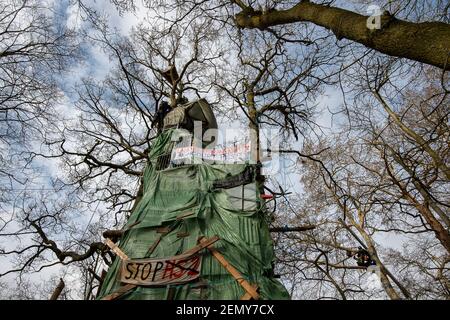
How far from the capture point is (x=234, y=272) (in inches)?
212

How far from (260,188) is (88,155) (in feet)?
19.2

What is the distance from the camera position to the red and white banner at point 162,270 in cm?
545

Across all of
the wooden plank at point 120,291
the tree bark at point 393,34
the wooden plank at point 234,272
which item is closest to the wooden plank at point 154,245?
the wooden plank at point 120,291

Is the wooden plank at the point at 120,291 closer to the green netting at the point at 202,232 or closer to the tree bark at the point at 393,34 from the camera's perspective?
the green netting at the point at 202,232

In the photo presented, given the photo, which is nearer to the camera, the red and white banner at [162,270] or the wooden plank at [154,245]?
the red and white banner at [162,270]

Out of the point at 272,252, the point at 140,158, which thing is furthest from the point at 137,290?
the point at 140,158

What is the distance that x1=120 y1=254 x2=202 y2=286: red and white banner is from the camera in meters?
5.45

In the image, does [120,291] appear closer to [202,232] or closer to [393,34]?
[202,232]

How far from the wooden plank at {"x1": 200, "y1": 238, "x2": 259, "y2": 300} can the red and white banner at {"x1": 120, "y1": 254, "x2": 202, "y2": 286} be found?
0.29 meters

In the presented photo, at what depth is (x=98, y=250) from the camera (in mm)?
8812

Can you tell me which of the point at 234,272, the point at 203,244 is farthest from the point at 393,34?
the point at 203,244

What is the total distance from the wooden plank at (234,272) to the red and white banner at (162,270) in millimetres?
291
